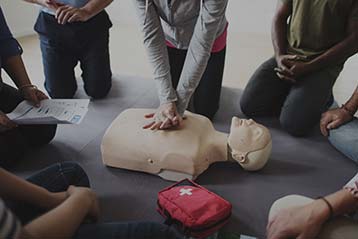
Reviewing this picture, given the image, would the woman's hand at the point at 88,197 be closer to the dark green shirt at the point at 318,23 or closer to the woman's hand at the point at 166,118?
the woman's hand at the point at 166,118

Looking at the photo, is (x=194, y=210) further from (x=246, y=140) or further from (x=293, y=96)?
(x=293, y=96)

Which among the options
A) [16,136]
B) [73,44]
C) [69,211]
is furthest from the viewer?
[73,44]

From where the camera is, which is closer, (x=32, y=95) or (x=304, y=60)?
(x=32, y=95)

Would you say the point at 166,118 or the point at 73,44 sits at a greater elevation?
the point at 73,44

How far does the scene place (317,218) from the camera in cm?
92

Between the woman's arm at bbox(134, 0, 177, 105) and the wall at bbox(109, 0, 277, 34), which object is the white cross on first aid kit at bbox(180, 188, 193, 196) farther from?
the wall at bbox(109, 0, 277, 34)

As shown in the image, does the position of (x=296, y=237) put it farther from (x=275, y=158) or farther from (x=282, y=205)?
(x=275, y=158)

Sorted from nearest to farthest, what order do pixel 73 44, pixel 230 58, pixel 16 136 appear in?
1. pixel 16 136
2. pixel 73 44
3. pixel 230 58

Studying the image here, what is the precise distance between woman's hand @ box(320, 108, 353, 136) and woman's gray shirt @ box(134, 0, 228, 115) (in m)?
0.58

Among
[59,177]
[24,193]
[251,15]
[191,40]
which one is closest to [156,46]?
[191,40]

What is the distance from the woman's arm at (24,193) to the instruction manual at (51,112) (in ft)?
1.41

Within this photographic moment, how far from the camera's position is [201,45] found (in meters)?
1.43

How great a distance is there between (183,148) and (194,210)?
0.27 m

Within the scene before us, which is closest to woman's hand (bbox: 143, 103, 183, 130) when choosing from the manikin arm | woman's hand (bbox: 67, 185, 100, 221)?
woman's hand (bbox: 67, 185, 100, 221)
